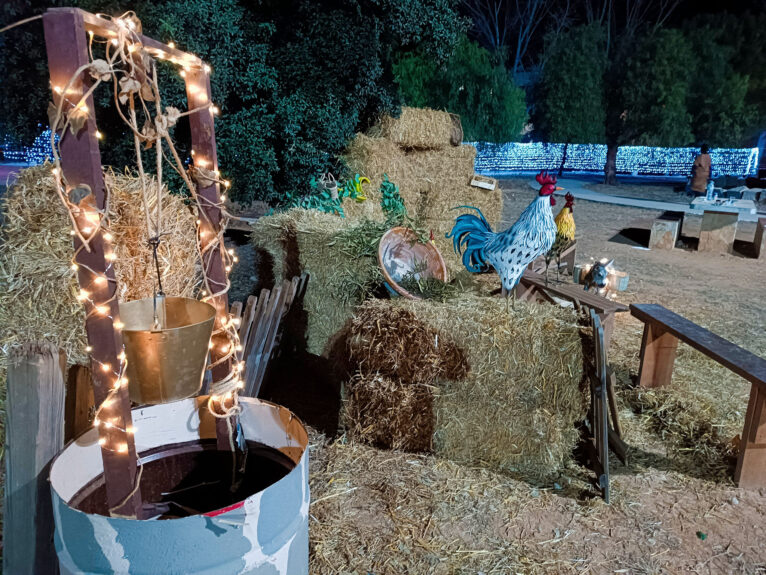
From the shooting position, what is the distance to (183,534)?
1.63 metres

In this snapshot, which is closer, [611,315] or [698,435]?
[698,435]

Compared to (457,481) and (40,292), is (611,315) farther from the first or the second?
(40,292)

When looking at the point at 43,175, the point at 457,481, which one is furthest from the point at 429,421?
the point at 43,175

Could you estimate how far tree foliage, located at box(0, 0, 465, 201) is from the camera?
677 centimetres

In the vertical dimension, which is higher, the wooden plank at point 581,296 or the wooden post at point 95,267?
the wooden post at point 95,267

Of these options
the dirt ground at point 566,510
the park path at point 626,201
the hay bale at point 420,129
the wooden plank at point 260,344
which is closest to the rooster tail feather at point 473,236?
the dirt ground at point 566,510

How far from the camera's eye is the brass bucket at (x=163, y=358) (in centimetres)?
167

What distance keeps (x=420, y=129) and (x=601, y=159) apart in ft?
80.6

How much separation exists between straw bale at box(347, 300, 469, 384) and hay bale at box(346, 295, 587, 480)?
0.07ft

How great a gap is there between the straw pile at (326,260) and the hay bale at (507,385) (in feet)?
3.62

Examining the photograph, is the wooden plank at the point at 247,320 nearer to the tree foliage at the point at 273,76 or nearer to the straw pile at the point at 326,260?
the straw pile at the point at 326,260

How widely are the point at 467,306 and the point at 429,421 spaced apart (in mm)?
866

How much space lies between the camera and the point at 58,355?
93.6 inches

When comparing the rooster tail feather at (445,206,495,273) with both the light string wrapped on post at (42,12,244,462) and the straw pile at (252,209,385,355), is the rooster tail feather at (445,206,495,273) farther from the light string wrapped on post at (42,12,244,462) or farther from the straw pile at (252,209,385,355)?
the light string wrapped on post at (42,12,244,462)
